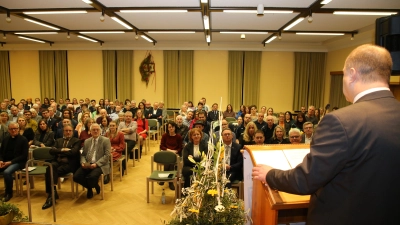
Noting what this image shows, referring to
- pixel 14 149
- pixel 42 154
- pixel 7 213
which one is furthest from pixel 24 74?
pixel 7 213

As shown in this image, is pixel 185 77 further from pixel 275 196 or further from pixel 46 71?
pixel 275 196

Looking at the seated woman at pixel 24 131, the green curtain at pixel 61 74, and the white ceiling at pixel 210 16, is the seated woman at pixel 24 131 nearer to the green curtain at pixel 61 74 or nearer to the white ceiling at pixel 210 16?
the white ceiling at pixel 210 16

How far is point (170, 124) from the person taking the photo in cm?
541

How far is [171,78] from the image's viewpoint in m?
11.3

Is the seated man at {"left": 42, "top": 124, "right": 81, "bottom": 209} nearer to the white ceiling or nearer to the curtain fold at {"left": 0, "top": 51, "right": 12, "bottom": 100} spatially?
the white ceiling

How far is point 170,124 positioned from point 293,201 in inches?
164

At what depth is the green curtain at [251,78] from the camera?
11.0m

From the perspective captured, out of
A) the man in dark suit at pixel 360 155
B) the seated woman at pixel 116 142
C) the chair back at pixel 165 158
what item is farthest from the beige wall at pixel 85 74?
the man in dark suit at pixel 360 155

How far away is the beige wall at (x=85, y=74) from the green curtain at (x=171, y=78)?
2.93m

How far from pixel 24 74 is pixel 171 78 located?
6.79 m

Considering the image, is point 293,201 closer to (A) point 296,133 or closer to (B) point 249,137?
(A) point 296,133

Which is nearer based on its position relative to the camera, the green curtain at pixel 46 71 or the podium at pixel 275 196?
the podium at pixel 275 196

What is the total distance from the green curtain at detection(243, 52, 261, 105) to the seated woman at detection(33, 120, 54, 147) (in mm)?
7526

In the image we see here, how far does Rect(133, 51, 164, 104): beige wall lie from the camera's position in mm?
11453
